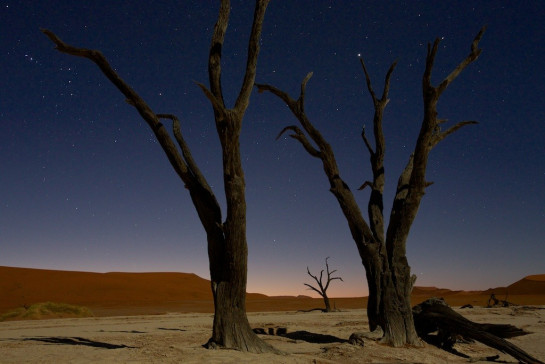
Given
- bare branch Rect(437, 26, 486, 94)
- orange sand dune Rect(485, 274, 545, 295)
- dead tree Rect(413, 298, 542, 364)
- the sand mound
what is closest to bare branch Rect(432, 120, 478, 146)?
bare branch Rect(437, 26, 486, 94)

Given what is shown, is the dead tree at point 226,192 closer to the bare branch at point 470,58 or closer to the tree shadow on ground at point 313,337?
the tree shadow on ground at point 313,337

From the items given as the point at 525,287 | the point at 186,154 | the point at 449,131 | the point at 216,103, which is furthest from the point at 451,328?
the point at 525,287

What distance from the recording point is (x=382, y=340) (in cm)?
999

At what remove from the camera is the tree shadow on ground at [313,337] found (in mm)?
11328

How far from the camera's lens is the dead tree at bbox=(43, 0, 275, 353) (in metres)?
7.91

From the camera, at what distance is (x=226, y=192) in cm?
811

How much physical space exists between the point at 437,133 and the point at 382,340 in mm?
5187

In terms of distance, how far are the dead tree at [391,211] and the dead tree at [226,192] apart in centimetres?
337

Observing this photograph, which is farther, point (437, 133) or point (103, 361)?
point (437, 133)

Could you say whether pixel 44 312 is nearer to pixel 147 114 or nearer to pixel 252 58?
pixel 147 114

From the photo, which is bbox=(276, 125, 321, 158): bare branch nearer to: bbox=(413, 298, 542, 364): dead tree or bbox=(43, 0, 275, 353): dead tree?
bbox=(43, 0, 275, 353): dead tree

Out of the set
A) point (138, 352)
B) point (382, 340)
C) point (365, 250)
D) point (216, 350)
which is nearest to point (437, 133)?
point (365, 250)

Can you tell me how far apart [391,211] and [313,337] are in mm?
3902

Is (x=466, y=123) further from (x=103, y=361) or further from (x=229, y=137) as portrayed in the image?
(x=103, y=361)
